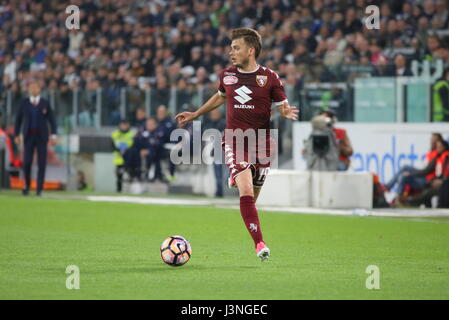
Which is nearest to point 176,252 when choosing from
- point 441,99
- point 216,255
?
point 216,255

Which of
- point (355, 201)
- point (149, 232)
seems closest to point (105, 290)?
point (149, 232)

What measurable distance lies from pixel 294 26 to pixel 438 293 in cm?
1961

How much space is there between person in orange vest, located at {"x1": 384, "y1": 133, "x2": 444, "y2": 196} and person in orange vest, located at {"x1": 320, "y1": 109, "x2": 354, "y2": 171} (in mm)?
992

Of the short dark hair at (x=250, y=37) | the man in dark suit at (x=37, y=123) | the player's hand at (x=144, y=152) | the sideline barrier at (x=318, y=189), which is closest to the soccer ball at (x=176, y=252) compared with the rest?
the short dark hair at (x=250, y=37)

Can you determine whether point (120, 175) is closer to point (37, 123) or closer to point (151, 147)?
point (151, 147)

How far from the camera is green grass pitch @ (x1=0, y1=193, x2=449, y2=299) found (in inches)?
353

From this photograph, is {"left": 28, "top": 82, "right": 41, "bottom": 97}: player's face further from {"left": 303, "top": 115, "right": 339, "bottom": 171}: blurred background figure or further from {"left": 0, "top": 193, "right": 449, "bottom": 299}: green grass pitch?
{"left": 303, "top": 115, "right": 339, "bottom": 171}: blurred background figure

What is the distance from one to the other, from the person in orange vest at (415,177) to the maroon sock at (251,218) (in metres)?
10.7

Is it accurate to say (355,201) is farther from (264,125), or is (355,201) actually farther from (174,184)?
(264,125)

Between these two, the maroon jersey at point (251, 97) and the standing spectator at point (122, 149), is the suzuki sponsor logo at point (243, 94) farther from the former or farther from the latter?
the standing spectator at point (122, 149)

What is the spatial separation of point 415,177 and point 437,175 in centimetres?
52

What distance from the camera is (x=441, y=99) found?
71.1 ft

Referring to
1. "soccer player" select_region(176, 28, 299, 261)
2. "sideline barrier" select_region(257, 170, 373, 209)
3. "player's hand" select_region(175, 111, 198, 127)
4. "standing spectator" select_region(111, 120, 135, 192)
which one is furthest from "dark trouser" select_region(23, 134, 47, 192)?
"soccer player" select_region(176, 28, 299, 261)

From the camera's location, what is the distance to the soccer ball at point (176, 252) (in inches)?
426
